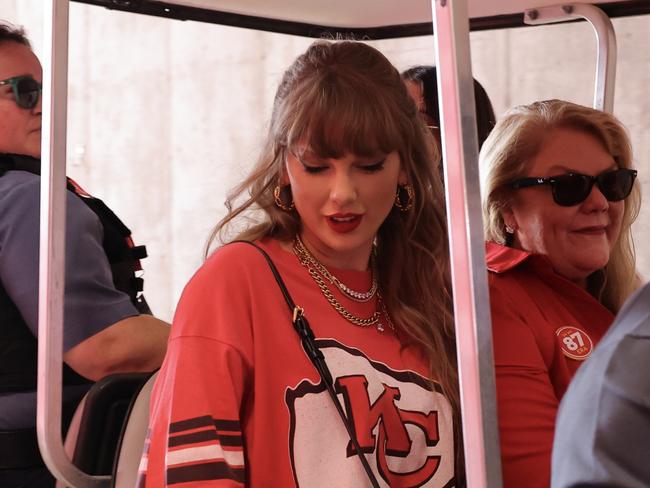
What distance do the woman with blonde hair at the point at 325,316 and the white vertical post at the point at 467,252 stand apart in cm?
34

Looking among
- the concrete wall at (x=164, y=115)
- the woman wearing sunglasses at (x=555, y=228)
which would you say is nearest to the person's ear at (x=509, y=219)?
the woman wearing sunglasses at (x=555, y=228)

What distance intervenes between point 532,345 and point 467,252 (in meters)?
0.55

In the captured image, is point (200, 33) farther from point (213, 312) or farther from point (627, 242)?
point (213, 312)

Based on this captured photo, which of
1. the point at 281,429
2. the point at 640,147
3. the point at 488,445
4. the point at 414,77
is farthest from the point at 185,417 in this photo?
the point at 640,147

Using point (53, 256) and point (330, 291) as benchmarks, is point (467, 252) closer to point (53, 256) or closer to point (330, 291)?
point (330, 291)

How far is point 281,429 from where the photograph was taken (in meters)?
1.33

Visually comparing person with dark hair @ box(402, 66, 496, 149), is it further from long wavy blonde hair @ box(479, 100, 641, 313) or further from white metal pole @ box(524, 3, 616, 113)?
long wavy blonde hair @ box(479, 100, 641, 313)

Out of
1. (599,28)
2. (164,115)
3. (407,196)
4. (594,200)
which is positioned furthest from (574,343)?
(164,115)

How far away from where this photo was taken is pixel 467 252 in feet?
3.39

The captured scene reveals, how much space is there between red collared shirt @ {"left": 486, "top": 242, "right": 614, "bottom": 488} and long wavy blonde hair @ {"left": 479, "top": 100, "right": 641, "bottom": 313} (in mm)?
92

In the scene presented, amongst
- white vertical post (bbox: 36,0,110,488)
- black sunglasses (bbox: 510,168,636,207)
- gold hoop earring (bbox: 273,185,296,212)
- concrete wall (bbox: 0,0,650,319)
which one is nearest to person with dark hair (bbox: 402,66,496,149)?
black sunglasses (bbox: 510,168,636,207)

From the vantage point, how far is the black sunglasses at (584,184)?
Answer: 169cm

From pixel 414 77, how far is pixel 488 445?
1477 millimetres

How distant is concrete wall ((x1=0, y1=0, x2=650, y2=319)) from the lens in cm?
623
